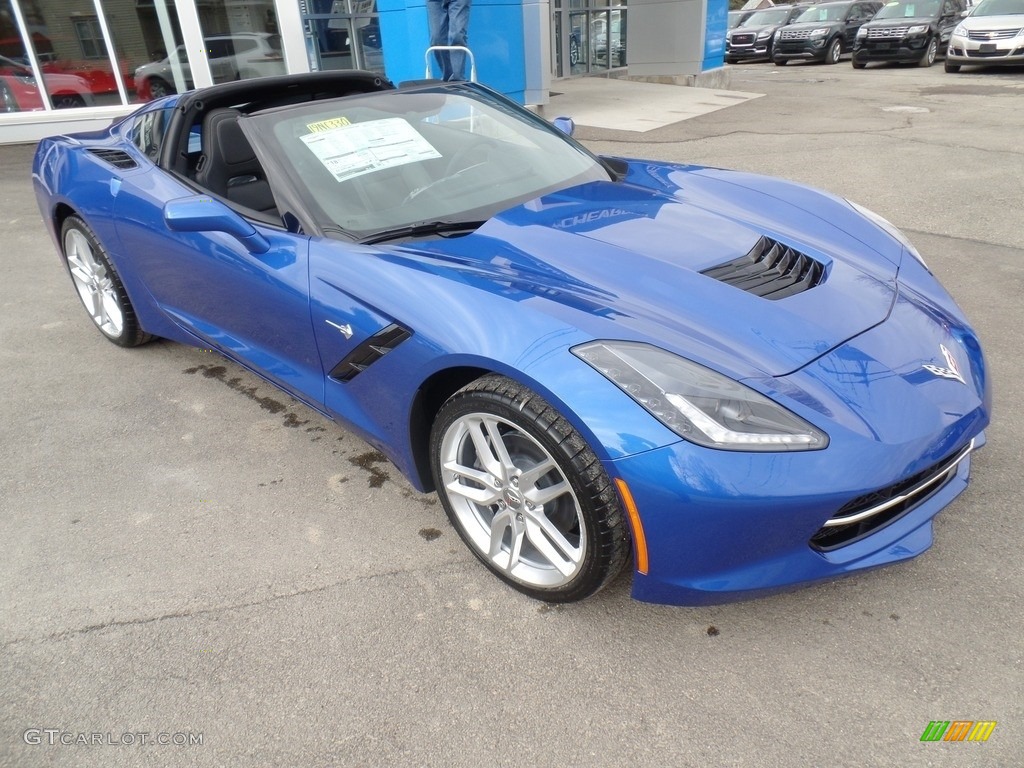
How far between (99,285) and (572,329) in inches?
121

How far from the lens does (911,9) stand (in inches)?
671

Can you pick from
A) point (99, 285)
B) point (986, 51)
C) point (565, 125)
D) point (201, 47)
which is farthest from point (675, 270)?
point (986, 51)

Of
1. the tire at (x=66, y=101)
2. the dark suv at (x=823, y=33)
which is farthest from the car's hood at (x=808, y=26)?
the tire at (x=66, y=101)

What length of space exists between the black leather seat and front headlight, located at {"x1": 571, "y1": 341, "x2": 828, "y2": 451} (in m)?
1.89

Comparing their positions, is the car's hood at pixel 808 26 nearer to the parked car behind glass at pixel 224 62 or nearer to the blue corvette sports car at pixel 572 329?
the parked car behind glass at pixel 224 62

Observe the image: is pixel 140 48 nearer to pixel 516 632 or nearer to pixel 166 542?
pixel 166 542

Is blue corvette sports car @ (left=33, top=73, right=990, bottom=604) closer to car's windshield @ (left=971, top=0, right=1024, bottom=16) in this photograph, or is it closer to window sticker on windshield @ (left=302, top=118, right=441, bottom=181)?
window sticker on windshield @ (left=302, top=118, right=441, bottom=181)

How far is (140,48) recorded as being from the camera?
10.6 metres

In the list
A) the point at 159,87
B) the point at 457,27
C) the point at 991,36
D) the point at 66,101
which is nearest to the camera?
the point at 457,27

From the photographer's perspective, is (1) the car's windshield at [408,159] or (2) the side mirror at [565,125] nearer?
(1) the car's windshield at [408,159]

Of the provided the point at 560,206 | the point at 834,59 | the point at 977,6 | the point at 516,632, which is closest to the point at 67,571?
the point at 516,632

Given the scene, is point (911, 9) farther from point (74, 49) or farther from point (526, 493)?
point (526, 493)

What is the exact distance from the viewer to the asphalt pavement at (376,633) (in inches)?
69.2

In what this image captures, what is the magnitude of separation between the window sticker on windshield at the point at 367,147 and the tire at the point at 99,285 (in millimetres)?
1524
